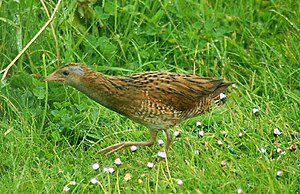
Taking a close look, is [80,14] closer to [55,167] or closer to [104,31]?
[104,31]

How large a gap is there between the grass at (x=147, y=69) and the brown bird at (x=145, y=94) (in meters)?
0.23

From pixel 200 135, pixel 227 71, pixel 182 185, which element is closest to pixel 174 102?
pixel 200 135

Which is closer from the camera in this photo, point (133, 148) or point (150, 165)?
point (150, 165)

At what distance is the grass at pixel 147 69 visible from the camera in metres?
6.12

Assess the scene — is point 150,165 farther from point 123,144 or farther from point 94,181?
point 123,144

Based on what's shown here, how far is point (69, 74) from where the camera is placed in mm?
6352

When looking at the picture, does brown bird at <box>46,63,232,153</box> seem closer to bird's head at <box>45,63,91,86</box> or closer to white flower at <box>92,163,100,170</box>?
bird's head at <box>45,63,91,86</box>

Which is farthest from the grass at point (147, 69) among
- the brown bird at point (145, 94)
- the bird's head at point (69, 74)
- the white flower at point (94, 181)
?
the bird's head at point (69, 74)

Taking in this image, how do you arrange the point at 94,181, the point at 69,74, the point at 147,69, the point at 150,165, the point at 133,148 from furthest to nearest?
the point at 147,69 < the point at 133,148 < the point at 69,74 < the point at 150,165 < the point at 94,181

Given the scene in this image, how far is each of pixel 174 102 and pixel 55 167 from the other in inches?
34.1

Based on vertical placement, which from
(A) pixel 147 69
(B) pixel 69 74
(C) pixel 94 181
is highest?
(B) pixel 69 74

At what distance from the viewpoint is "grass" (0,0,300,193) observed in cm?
612

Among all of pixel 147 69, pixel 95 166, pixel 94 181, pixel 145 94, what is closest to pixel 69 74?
pixel 145 94

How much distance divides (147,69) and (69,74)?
155 centimetres
